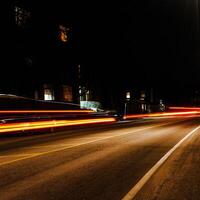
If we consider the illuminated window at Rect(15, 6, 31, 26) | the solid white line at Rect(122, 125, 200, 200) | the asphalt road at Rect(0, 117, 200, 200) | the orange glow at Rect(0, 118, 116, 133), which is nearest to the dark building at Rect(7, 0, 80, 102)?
the illuminated window at Rect(15, 6, 31, 26)

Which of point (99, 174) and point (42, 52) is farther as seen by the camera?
point (42, 52)

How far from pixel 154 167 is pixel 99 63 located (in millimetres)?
49089

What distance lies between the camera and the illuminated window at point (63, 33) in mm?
51719

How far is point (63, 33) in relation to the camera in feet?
172

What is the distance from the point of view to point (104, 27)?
58844 mm

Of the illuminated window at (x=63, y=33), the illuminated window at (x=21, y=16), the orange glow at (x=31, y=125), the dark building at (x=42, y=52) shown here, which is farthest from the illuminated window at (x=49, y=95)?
the orange glow at (x=31, y=125)

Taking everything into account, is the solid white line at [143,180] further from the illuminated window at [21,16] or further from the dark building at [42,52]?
the illuminated window at [21,16]

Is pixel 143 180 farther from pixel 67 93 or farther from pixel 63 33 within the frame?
pixel 63 33

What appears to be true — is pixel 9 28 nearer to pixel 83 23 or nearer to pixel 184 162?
pixel 83 23

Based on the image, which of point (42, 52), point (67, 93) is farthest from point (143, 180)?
point (67, 93)

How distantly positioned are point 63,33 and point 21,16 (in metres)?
9.47

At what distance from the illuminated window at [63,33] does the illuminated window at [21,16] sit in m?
7.16

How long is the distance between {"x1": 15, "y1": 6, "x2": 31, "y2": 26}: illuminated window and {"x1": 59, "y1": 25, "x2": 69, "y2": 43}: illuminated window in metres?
7.16

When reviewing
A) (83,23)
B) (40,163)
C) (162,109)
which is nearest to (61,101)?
(83,23)
